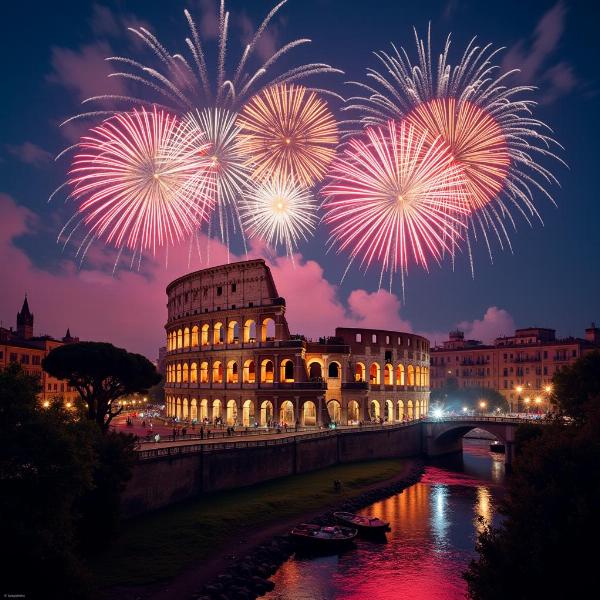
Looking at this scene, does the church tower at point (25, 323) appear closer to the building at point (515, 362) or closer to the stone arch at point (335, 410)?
the stone arch at point (335, 410)

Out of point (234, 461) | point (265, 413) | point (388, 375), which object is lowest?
point (234, 461)

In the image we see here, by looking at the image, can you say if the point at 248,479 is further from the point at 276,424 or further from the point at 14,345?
the point at 14,345

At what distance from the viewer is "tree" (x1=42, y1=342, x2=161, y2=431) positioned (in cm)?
5256

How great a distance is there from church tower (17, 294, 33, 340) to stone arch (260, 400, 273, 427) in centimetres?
7989

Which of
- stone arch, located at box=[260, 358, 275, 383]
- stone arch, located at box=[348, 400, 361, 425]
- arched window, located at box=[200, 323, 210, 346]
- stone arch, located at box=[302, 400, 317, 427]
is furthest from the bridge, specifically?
arched window, located at box=[200, 323, 210, 346]

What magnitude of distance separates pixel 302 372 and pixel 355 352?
44.1 ft

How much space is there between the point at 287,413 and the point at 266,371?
693cm

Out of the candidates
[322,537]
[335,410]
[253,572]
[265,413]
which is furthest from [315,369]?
[253,572]

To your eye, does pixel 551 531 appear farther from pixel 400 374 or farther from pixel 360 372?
pixel 400 374

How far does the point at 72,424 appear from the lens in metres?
30.2

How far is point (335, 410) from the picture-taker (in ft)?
294

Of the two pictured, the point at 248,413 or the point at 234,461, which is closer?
the point at 234,461

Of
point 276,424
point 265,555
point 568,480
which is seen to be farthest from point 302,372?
point 568,480

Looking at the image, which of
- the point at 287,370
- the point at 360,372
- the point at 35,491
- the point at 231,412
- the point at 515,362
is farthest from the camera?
the point at 515,362
